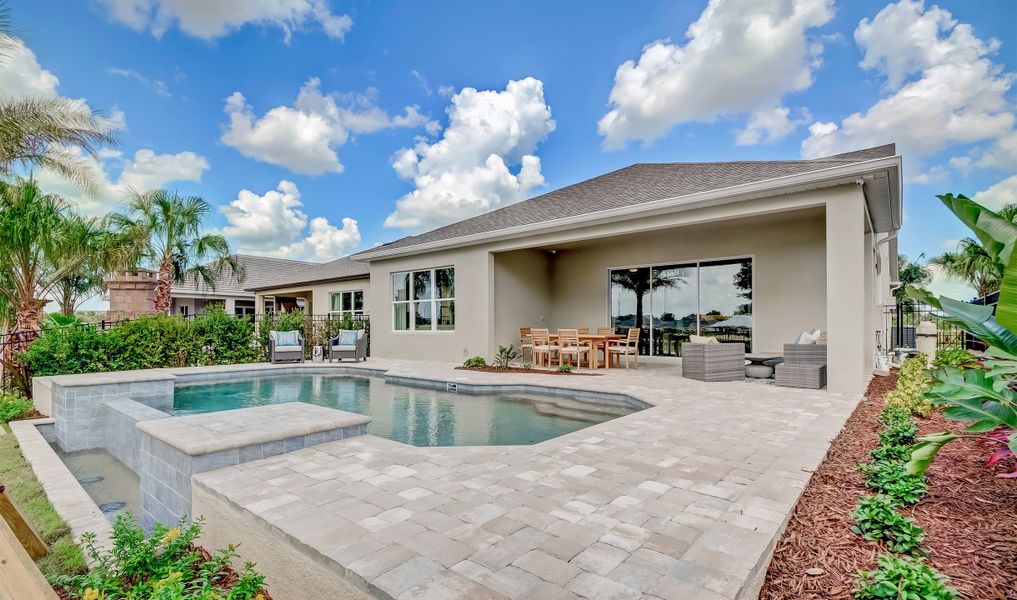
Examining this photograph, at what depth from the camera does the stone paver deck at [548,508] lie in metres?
Result: 2.07

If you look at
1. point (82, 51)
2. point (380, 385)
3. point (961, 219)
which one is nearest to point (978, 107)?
point (961, 219)

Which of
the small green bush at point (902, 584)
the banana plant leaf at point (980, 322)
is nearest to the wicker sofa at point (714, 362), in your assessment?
the banana plant leaf at point (980, 322)

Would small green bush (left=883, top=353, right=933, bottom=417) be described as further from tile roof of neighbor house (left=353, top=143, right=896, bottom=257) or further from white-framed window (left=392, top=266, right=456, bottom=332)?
white-framed window (left=392, top=266, right=456, bottom=332)

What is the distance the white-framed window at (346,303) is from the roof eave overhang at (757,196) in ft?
22.9

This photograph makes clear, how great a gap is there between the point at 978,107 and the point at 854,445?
1139cm

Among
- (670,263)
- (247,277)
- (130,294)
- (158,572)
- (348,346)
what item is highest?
(247,277)

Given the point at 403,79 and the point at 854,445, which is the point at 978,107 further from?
the point at 403,79

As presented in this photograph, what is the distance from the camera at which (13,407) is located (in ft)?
23.9

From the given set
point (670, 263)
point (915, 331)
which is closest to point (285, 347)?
point (670, 263)

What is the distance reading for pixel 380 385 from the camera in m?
10.1

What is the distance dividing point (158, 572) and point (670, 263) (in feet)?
37.4

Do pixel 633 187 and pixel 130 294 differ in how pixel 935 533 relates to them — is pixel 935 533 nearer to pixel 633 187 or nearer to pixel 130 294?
pixel 633 187

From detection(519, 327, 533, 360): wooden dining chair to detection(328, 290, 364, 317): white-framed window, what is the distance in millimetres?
6823

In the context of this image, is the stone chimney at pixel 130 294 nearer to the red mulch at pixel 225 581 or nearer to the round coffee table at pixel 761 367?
the red mulch at pixel 225 581
